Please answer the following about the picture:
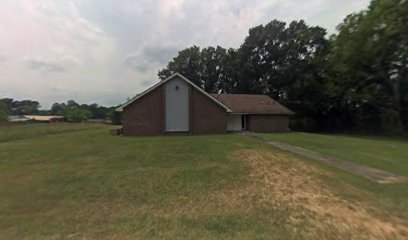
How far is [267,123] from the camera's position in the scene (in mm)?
40656

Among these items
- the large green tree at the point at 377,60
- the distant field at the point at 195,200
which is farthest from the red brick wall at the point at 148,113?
the large green tree at the point at 377,60

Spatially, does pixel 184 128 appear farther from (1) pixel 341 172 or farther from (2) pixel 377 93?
(2) pixel 377 93

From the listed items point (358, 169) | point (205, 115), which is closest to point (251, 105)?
point (205, 115)

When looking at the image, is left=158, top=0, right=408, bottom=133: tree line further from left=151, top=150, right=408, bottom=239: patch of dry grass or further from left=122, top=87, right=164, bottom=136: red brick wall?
left=151, top=150, right=408, bottom=239: patch of dry grass

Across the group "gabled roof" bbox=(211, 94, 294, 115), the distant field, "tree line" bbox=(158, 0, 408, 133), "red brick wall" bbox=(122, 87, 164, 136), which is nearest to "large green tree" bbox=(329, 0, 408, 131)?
"tree line" bbox=(158, 0, 408, 133)

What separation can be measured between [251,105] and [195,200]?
3089cm

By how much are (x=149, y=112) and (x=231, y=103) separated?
37.8 ft

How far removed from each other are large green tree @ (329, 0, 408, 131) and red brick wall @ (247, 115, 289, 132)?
331 inches

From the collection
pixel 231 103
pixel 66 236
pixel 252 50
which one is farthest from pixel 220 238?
pixel 252 50

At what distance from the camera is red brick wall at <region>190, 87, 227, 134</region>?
33625mm

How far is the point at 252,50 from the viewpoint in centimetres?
5547

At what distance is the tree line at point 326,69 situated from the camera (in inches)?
1499

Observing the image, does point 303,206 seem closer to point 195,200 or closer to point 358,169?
point 195,200

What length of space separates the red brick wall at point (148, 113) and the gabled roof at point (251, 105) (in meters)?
9.47
